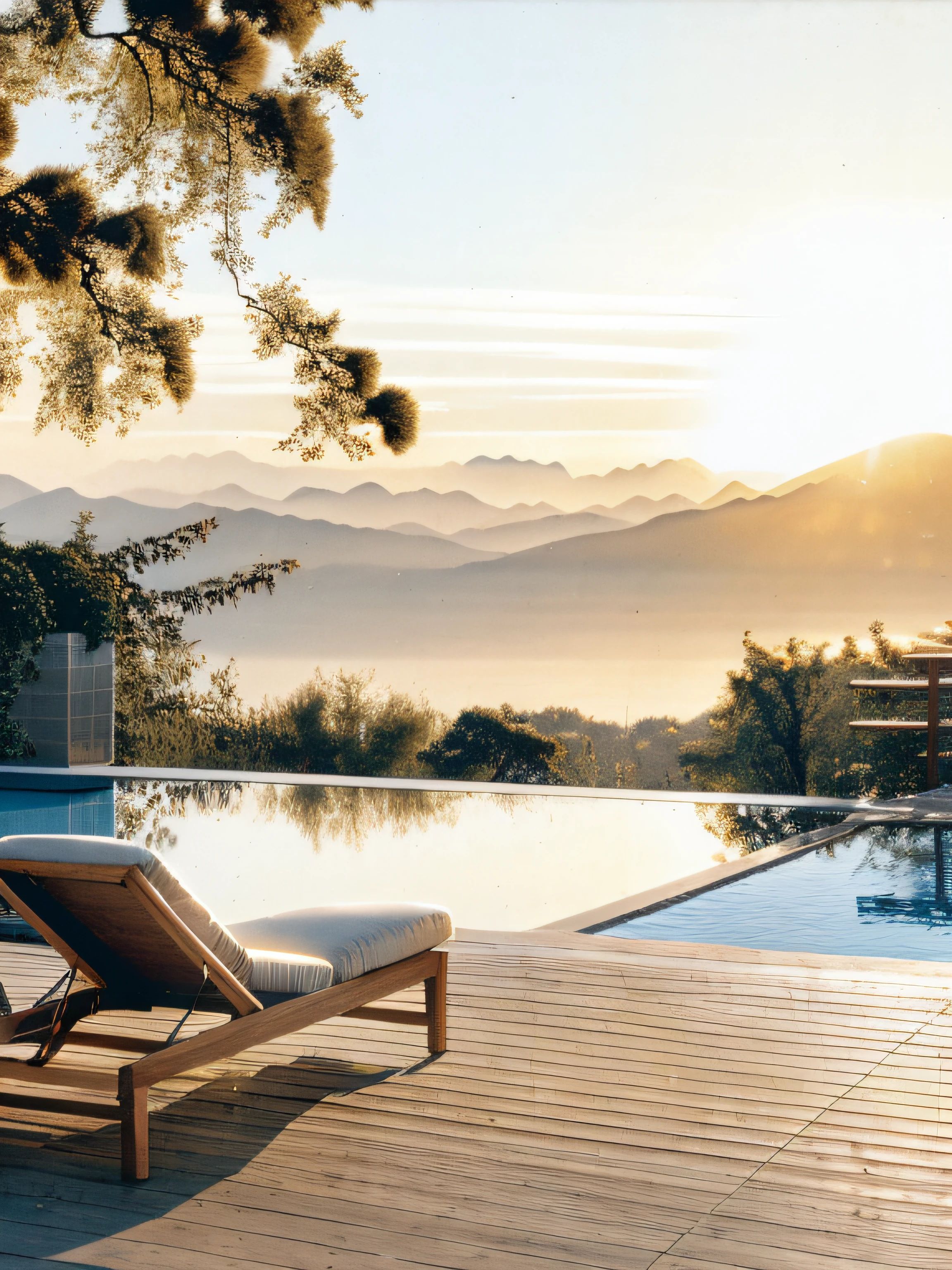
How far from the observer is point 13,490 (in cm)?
1209

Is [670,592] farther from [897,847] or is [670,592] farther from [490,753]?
[897,847]

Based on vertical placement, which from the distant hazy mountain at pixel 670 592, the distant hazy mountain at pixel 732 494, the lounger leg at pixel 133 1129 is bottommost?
the lounger leg at pixel 133 1129

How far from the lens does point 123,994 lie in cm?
262

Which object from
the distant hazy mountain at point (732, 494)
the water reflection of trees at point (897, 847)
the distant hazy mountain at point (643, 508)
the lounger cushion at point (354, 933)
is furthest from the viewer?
the distant hazy mountain at point (643, 508)

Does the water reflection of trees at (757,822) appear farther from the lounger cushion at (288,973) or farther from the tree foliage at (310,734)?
the lounger cushion at (288,973)

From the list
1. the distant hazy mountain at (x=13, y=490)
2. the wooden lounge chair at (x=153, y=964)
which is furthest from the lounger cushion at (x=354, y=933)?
the distant hazy mountain at (x=13, y=490)

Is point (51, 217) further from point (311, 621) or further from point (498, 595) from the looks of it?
point (498, 595)

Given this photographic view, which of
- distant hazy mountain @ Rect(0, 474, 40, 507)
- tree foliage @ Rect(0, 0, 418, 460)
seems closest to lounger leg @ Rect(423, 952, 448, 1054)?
tree foliage @ Rect(0, 0, 418, 460)

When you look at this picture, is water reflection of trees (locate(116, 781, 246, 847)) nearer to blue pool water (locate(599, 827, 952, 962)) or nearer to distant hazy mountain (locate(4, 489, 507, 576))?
blue pool water (locate(599, 827, 952, 962))

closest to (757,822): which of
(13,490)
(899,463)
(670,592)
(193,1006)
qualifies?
(670,592)

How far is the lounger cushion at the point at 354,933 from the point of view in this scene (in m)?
2.70

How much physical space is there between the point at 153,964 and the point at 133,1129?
0.37 m

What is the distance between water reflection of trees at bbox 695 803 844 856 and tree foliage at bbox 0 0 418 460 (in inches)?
141

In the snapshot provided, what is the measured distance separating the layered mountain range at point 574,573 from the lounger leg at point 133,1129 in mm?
7982
